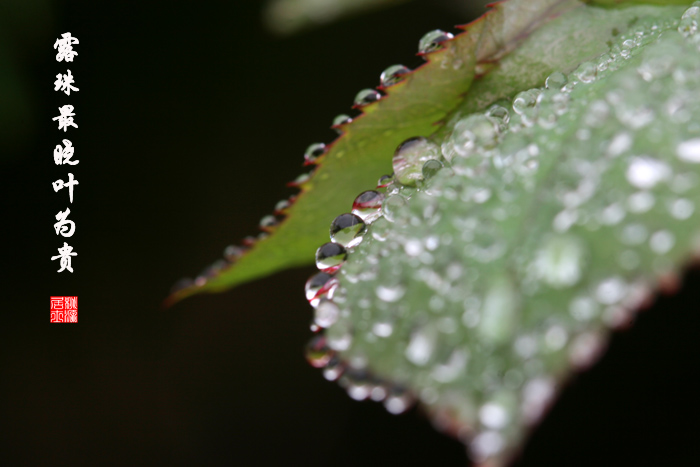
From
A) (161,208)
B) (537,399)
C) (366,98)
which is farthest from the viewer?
(161,208)

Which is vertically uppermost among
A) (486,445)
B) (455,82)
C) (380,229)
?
(455,82)

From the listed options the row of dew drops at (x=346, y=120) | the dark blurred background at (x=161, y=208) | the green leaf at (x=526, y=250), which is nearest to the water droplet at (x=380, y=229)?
the green leaf at (x=526, y=250)

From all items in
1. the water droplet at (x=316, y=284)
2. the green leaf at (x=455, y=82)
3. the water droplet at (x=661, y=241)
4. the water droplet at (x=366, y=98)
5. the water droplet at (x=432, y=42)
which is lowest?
the water droplet at (x=661, y=241)

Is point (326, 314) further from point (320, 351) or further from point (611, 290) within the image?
point (611, 290)

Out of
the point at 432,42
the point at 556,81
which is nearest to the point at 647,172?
the point at 556,81

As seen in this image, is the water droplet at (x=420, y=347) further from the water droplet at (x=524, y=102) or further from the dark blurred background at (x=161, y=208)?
the dark blurred background at (x=161, y=208)

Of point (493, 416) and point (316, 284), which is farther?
point (316, 284)

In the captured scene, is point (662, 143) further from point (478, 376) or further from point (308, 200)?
point (308, 200)

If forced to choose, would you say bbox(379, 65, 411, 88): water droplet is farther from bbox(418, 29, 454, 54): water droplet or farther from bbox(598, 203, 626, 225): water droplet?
bbox(598, 203, 626, 225): water droplet
